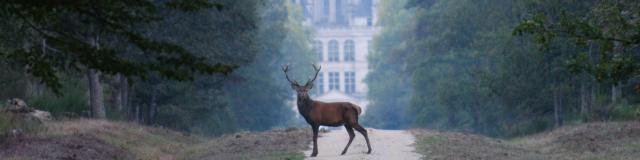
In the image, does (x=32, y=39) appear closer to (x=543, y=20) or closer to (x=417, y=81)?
(x=543, y=20)

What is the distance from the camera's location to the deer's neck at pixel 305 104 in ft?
78.1

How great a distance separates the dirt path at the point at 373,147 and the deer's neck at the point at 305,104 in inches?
35.3

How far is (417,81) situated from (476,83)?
12.4 m

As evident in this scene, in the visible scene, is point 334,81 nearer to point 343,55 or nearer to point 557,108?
point 343,55

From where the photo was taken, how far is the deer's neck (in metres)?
23.8

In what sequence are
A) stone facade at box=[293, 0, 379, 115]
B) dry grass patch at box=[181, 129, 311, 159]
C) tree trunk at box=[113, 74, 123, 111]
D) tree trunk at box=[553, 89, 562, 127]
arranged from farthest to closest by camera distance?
stone facade at box=[293, 0, 379, 115] < tree trunk at box=[553, 89, 562, 127] < tree trunk at box=[113, 74, 123, 111] < dry grass patch at box=[181, 129, 311, 159]

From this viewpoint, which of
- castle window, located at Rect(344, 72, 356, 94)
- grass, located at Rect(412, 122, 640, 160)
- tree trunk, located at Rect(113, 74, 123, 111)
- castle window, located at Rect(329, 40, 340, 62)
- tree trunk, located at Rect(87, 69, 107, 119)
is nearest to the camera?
grass, located at Rect(412, 122, 640, 160)

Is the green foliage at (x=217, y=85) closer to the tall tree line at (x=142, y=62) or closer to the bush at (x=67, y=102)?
the tall tree line at (x=142, y=62)

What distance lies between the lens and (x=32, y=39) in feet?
104

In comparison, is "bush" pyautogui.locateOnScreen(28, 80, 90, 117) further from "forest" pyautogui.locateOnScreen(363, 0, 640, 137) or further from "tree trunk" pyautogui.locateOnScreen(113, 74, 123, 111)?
"forest" pyautogui.locateOnScreen(363, 0, 640, 137)

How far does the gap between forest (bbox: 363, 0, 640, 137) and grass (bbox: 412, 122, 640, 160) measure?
54.2 inches

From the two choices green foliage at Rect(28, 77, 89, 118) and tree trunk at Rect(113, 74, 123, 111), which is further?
tree trunk at Rect(113, 74, 123, 111)

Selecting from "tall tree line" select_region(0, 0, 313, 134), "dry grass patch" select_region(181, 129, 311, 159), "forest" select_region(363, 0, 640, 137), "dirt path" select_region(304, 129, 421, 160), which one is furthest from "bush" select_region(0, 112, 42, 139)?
"forest" select_region(363, 0, 640, 137)

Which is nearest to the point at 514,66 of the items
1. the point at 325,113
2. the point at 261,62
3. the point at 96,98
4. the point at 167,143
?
the point at 96,98
